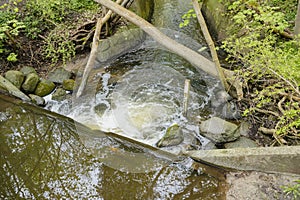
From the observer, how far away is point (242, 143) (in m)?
3.61

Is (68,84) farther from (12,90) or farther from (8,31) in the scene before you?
(8,31)

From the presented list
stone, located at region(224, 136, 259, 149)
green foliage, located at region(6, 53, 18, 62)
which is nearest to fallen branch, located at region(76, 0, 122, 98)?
green foliage, located at region(6, 53, 18, 62)

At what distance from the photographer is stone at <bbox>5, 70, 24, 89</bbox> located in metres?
4.62

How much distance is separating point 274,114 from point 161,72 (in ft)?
8.55

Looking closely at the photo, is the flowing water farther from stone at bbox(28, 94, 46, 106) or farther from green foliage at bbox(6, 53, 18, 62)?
green foliage at bbox(6, 53, 18, 62)

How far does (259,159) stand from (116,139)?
201 cm

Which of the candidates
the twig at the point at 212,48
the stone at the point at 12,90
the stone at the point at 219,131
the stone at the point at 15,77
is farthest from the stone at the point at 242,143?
the stone at the point at 15,77

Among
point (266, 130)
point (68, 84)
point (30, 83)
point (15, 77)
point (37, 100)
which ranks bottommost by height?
point (266, 130)

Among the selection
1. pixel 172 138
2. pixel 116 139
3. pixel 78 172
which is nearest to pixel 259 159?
pixel 172 138

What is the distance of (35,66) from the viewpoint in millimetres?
5211

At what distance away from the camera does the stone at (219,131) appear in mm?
3695

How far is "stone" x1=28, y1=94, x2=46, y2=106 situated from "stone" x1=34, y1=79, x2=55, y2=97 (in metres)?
0.15

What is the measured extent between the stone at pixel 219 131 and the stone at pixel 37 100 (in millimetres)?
3004

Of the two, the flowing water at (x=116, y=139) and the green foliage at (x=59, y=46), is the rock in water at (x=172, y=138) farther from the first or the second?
the green foliage at (x=59, y=46)
